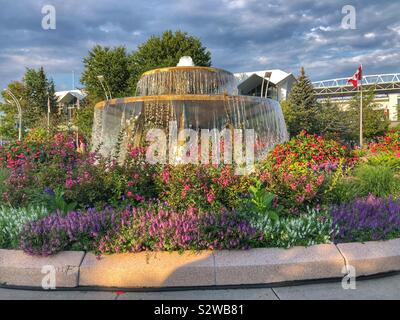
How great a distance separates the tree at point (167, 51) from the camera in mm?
Result: 32438

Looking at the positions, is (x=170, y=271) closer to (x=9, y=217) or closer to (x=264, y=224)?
(x=264, y=224)

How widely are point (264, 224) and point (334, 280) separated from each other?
0.85 metres

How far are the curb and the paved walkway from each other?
0.08 meters

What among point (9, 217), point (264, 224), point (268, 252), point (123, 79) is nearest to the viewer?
point (268, 252)

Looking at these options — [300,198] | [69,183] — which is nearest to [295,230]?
[300,198]

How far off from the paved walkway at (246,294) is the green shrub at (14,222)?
635 mm

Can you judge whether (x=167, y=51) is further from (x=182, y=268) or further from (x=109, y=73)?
(x=182, y=268)

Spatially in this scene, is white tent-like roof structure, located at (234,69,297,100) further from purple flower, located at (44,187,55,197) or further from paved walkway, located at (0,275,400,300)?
paved walkway, located at (0,275,400,300)

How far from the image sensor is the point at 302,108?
37.7m

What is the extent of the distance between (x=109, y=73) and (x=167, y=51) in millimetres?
5653

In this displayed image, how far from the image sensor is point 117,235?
12.3ft

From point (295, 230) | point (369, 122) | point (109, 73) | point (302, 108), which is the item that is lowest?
point (295, 230)

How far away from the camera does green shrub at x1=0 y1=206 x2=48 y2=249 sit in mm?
3941
